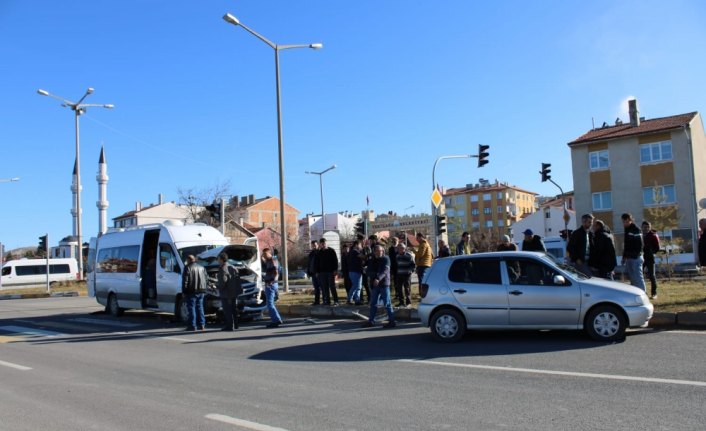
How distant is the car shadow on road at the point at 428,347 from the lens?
29.1 feet

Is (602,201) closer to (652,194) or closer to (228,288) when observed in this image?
Answer: (652,194)

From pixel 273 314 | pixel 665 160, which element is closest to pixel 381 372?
pixel 273 314

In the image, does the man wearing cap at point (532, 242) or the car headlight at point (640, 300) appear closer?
the car headlight at point (640, 300)

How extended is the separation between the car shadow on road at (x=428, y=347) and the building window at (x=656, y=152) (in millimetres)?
40514

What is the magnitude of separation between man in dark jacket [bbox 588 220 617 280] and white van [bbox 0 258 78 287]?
48.8 meters

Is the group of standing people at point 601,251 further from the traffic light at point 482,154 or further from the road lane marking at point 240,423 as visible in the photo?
the traffic light at point 482,154

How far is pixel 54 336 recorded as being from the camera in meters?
13.5

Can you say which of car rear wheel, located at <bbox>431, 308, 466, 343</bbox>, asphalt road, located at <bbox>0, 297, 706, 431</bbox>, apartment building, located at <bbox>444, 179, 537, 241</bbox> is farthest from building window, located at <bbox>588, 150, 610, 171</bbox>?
apartment building, located at <bbox>444, 179, 537, 241</bbox>

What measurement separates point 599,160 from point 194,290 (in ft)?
138

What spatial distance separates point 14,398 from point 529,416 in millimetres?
6176

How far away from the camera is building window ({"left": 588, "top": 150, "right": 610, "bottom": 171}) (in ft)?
154

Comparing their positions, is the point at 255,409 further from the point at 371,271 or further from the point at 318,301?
the point at 318,301

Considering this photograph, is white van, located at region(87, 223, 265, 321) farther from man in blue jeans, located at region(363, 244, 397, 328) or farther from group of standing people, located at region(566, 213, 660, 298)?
group of standing people, located at region(566, 213, 660, 298)

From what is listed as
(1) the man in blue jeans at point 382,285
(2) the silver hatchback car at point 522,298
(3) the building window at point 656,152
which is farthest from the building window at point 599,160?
(2) the silver hatchback car at point 522,298
